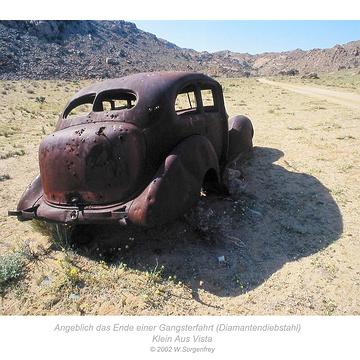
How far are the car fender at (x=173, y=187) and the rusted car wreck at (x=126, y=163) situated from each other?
11 millimetres

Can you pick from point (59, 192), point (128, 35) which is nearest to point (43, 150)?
point (59, 192)

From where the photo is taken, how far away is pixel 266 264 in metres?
4.48

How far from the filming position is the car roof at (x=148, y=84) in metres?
4.68

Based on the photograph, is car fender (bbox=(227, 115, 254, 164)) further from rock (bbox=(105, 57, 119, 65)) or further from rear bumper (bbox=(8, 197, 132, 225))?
rock (bbox=(105, 57, 119, 65))

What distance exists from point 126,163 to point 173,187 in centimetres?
60

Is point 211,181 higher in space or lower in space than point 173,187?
lower

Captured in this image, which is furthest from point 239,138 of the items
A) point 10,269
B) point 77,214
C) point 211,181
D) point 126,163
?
point 10,269

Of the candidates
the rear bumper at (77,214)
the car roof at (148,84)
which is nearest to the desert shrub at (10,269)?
the rear bumper at (77,214)

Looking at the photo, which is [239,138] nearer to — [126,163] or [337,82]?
[126,163]

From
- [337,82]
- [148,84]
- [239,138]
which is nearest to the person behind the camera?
[148,84]

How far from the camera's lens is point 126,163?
4.27 m

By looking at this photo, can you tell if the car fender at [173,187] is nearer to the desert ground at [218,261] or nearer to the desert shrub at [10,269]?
the desert ground at [218,261]
